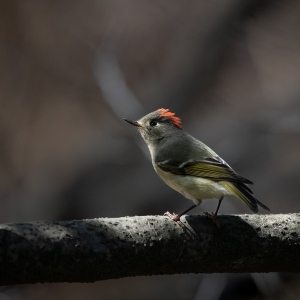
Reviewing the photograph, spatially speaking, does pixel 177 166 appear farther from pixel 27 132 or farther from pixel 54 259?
pixel 27 132

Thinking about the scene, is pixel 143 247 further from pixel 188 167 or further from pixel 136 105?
pixel 136 105

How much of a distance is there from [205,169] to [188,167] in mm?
111

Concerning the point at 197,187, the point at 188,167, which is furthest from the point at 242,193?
the point at 188,167

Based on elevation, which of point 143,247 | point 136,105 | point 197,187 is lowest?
point 143,247

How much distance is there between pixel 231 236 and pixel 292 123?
4.09m

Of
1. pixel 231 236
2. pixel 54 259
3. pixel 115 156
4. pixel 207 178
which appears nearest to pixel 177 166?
pixel 207 178

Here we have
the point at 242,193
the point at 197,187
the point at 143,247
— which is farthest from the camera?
the point at 197,187

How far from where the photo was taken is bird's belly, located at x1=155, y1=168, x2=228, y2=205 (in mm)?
3197

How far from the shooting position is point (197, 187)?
3.25 meters

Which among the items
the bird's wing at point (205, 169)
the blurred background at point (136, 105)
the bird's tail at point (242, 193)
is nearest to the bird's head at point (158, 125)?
the bird's wing at point (205, 169)

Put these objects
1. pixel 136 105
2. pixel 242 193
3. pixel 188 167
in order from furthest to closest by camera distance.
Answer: pixel 136 105
pixel 188 167
pixel 242 193

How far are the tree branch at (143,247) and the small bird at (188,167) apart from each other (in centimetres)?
12

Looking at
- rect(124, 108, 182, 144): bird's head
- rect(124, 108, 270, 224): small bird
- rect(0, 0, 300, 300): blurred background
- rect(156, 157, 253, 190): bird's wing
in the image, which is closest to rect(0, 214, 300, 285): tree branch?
rect(124, 108, 270, 224): small bird

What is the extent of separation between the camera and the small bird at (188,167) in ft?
10.3
